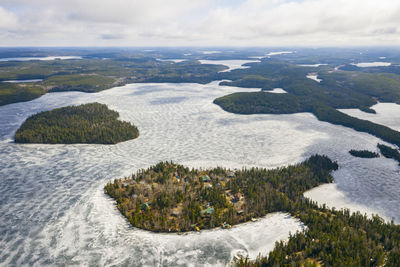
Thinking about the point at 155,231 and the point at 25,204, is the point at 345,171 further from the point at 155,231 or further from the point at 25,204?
the point at 25,204

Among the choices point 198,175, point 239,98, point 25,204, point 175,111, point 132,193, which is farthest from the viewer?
point 239,98

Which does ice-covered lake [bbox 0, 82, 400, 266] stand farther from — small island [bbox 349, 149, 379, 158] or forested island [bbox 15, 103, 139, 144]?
forested island [bbox 15, 103, 139, 144]

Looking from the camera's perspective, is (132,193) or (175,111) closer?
(132,193)

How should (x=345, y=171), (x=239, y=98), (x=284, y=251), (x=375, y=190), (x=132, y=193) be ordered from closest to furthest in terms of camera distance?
(x=284, y=251)
(x=132, y=193)
(x=375, y=190)
(x=345, y=171)
(x=239, y=98)

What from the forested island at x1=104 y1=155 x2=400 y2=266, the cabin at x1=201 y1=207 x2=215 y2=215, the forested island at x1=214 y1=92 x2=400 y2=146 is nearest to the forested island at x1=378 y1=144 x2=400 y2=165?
the forested island at x1=214 y1=92 x2=400 y2=146

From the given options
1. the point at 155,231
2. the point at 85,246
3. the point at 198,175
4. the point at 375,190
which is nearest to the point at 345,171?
the point at 375,190

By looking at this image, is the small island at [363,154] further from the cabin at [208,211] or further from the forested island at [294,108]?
the cabin at [208,211]
